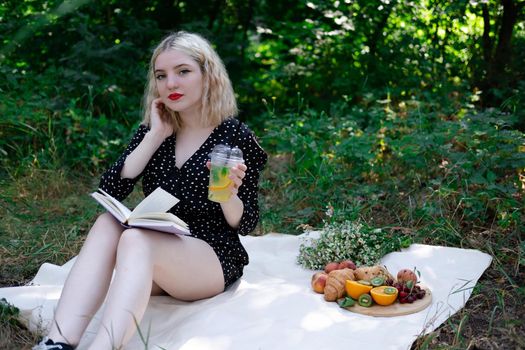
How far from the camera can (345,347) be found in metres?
2.41

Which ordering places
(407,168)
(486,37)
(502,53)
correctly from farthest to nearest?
(486,37), (502,53), (407,168)

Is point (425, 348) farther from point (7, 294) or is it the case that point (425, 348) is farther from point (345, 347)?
point (7, 294)

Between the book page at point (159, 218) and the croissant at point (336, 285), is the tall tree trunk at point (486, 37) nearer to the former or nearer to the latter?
the croissant at point (336, 285)

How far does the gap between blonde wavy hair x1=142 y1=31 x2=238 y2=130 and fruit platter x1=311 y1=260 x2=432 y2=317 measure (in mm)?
865

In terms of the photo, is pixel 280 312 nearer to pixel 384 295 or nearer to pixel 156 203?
pixel 384 295

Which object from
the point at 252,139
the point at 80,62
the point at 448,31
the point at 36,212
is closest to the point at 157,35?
the point at 80,62

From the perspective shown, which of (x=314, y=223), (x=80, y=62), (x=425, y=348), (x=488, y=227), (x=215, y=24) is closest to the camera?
(x=425, y=348)

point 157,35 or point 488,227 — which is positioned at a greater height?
point 157,35

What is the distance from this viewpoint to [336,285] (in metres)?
2.80

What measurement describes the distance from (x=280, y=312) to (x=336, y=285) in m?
0.29

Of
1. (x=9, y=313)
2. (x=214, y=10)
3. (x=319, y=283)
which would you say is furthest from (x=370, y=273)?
(x=214, y=10)

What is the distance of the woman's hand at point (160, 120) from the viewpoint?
288cm

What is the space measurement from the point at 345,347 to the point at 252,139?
0.99m

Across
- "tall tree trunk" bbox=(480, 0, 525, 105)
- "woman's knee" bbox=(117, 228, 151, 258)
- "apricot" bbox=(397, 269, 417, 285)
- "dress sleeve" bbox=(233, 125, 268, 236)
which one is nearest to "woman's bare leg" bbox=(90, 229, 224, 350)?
"woman's knee" bbox=(117, 228, 151, 258)
